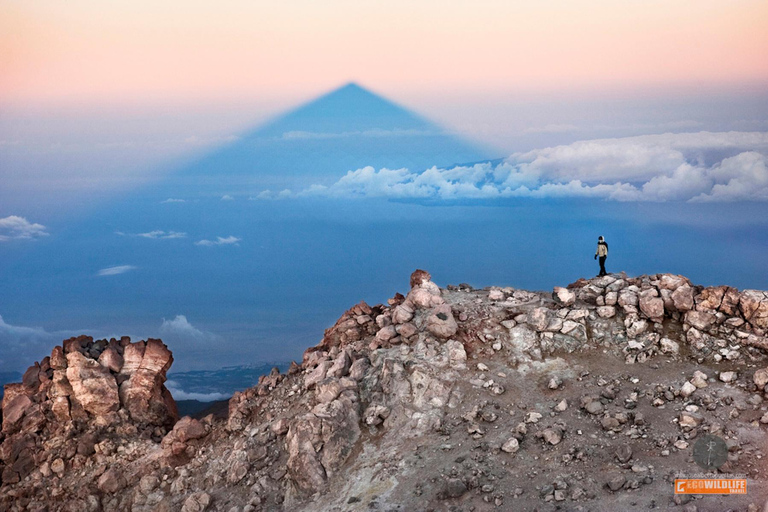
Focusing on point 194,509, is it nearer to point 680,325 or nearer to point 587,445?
point 587,445

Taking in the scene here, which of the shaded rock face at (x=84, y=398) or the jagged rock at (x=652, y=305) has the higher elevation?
the jagged rock at (x=652, y=305)

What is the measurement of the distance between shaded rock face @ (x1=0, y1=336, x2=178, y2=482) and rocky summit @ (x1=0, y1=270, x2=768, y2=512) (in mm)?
67

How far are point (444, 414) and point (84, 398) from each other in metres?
13.5

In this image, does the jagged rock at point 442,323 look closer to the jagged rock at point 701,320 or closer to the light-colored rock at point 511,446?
the light-colored rock at point 511,446

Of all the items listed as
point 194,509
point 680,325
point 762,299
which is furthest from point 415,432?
point 762,299

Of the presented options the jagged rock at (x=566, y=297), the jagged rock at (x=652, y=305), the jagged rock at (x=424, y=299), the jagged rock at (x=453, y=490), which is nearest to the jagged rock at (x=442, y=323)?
the jagged rock at (x=424, y=299)

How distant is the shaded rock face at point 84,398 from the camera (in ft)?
82.2

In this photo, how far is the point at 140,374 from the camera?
86.1 ft

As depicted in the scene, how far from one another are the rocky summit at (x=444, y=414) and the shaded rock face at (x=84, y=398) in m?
0.07

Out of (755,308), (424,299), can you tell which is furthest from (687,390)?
(424,299)

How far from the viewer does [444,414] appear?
20922 millimetres

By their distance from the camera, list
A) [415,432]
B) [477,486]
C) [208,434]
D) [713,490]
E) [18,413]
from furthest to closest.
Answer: [18,413] → [208,434] → [415,432] → [477,486] → [713,490]

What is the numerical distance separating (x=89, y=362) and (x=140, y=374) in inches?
75.5

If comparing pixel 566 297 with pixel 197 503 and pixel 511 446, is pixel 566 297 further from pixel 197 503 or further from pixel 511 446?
pixel 197 503
